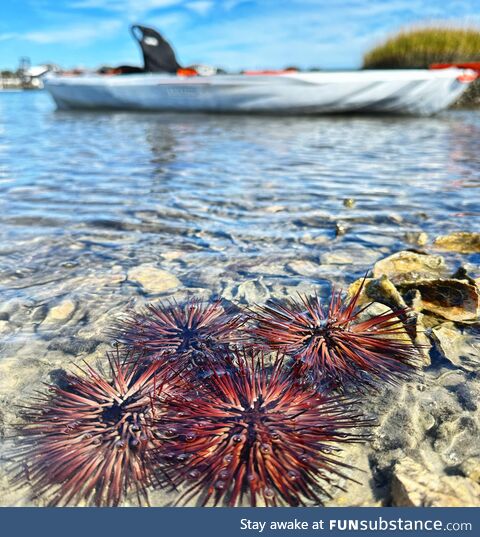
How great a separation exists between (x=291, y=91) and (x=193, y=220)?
13.6 metres

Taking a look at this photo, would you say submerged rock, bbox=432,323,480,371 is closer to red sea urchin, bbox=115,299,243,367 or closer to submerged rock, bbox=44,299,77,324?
red sea urchin, bbox=115,299,243,367

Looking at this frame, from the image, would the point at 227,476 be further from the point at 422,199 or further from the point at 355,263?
the point at 422,199

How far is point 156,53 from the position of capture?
20.0 meters

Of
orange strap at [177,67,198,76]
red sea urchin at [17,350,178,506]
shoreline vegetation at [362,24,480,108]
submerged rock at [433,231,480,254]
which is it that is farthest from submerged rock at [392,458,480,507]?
shoreline vegetation at [362,24,480,108]

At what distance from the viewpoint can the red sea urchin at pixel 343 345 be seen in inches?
85.4

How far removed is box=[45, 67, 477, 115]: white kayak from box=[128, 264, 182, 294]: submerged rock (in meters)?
14.7

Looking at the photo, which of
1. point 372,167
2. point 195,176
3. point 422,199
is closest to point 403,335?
point 422,199

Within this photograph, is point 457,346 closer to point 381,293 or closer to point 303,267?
point 381,293

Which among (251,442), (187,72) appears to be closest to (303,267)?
(251,442)

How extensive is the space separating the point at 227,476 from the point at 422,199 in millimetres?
5438

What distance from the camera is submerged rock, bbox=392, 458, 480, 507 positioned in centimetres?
157

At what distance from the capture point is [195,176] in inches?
311
